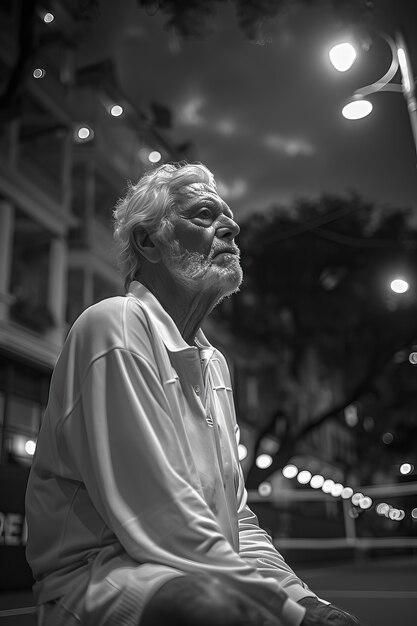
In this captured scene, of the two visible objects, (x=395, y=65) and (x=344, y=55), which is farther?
(x=395, y=65)

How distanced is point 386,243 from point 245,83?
552cm

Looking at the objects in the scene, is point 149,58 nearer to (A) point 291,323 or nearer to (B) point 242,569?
(B) point 242,569

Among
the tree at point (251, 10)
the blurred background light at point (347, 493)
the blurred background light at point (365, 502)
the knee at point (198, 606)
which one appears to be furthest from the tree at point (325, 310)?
the knee at point (198, 606)

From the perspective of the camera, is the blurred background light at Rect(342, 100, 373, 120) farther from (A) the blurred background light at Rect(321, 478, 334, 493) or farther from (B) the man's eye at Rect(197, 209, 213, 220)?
(A) the blurred background light at Rect(321, 478, 334, 493)

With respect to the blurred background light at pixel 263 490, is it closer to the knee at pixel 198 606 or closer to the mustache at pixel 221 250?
the mustache at pixel 221 250

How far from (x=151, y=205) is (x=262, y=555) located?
824mm

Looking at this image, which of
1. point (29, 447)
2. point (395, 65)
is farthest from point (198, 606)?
point (29, 447)

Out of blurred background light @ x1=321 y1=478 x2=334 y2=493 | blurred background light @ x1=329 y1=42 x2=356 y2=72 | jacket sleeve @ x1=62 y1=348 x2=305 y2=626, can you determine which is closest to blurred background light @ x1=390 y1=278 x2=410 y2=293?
blurred background light @ x1=321 y1=478 x2=334 y2=493

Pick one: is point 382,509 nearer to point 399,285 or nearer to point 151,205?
point 399,285

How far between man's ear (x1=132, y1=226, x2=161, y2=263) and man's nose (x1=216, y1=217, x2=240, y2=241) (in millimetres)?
156

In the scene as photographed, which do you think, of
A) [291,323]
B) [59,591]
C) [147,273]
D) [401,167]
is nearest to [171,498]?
[59,591]

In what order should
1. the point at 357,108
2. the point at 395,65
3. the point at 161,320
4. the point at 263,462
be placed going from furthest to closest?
1. the point at 263,462
2. the point at 357,108
3. the point at 395,65
4. the point at 161,320

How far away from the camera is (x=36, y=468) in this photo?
1225mm

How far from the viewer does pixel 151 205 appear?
147cm
